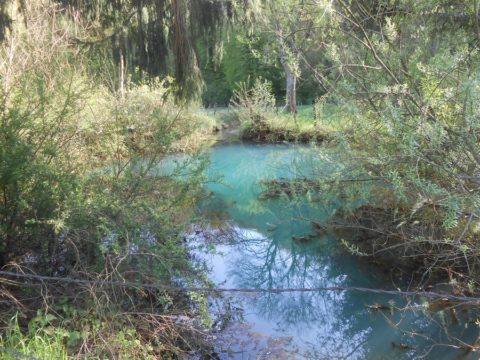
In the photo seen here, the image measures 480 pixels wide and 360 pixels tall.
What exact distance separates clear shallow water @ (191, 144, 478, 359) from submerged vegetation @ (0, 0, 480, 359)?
1.17ft

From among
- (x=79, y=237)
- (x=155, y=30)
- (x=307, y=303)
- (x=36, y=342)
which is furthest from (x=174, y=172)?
(x=155, y=30)

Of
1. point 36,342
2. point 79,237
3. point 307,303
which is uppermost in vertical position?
point 79,237

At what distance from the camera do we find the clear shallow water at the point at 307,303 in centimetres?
432

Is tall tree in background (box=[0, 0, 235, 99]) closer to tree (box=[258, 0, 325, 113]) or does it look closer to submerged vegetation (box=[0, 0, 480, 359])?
submerged vegetation (box=[0, 0, 480, 359])

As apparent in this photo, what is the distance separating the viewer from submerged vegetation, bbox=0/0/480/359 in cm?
353

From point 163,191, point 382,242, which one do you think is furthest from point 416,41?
point 163,191

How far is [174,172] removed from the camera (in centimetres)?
469

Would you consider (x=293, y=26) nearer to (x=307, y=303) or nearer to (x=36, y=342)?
(x=307, y=303)

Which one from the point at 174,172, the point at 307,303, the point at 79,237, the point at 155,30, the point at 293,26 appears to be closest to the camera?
the point at 79,237

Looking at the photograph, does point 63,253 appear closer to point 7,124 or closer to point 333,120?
point 7,124

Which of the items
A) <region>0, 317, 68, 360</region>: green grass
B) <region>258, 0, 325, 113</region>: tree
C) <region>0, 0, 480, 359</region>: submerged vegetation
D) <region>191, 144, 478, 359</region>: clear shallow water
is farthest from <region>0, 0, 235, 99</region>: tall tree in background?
<region>0, 317, 68, 360</region>: green grass

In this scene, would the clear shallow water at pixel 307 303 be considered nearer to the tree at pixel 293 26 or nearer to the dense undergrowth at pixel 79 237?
the dense undergrowth at pixel 79 237

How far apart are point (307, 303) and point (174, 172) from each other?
2247mm

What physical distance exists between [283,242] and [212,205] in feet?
7.84
